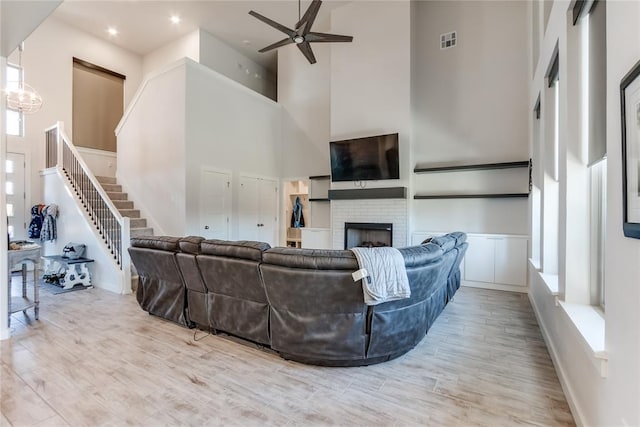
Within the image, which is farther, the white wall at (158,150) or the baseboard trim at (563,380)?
the white wall at (158,150)

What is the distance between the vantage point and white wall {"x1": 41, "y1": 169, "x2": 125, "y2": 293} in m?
4.90

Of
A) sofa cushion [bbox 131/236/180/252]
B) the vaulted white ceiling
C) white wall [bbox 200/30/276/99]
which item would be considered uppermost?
the vaulted white ceiling

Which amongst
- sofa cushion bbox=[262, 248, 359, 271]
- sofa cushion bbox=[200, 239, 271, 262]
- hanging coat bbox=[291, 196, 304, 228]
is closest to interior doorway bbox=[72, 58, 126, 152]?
hanging coat bbox=[291, 196, 304, 228]

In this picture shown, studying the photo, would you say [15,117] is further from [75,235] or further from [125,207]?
[75,235]

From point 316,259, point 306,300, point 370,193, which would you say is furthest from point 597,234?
point 370,193

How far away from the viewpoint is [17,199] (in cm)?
641

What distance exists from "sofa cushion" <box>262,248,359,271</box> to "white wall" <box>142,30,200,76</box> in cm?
705

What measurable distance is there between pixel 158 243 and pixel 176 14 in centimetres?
619

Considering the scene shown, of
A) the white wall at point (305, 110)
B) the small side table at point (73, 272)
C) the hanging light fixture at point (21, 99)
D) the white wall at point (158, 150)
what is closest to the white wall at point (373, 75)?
the white wall at point (305, 110)

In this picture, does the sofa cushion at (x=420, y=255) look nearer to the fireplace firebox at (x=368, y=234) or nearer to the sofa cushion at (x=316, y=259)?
the sofa cushion at (x=316, y=259)

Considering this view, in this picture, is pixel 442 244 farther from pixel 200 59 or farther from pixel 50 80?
pixel 50 80

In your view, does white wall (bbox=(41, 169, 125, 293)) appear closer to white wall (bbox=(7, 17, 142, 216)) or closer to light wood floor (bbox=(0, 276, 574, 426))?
white wall (bbox=(7, 17, 142, 216))

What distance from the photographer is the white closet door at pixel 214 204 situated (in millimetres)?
6029

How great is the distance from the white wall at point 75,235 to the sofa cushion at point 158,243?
67.5 inches
